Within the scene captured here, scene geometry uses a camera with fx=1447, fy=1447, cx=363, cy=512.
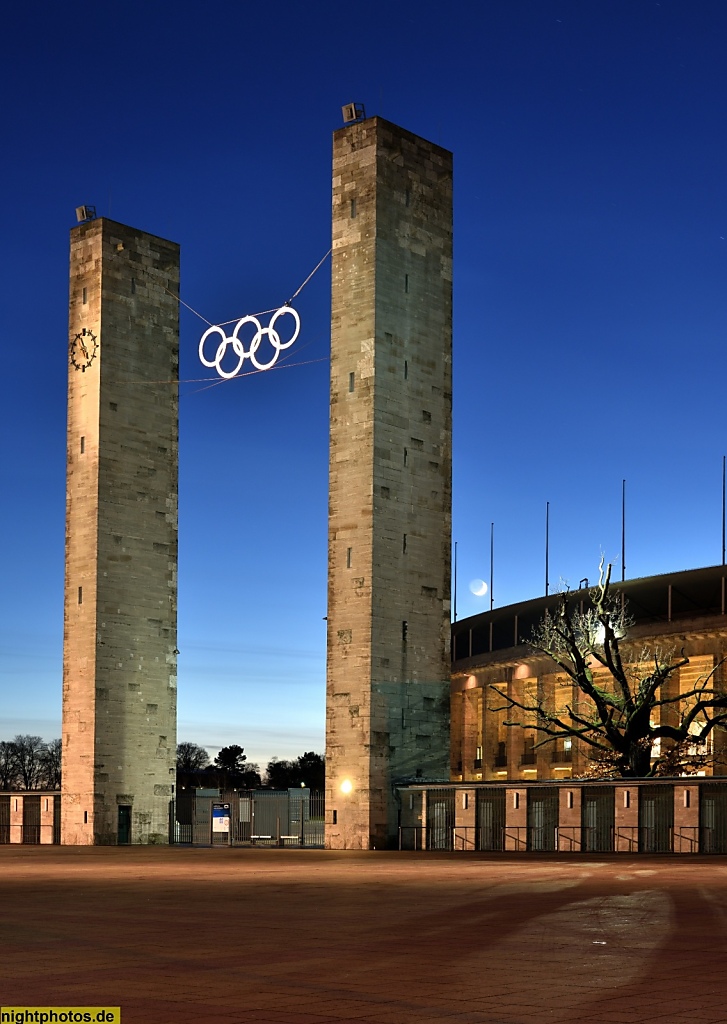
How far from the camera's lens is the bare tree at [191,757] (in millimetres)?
165337

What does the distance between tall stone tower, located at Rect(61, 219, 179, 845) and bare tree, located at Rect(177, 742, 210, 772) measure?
111 meters

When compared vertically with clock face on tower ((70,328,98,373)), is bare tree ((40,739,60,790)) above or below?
below

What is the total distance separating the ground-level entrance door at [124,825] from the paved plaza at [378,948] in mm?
29722

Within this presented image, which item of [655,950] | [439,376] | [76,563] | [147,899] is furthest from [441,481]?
[655,950]

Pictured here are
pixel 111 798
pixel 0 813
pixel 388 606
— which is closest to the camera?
pixel 388 606

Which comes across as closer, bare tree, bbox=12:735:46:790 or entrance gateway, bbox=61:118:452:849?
entrance gateway, bbox=61:118:452:849

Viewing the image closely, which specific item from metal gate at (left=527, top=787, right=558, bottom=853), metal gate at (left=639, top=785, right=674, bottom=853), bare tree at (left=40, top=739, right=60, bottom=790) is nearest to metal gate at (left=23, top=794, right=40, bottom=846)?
metal gate at (left=527, top=787, right=558, bottom=853)

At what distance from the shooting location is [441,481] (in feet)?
152

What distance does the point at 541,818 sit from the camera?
3875cm

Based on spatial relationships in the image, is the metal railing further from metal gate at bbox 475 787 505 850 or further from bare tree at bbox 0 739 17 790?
bare tree at bbox 0 739 17 790

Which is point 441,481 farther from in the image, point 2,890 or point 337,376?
point 2,890

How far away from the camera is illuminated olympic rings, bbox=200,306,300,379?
45.9m

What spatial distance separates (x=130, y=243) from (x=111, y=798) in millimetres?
20910

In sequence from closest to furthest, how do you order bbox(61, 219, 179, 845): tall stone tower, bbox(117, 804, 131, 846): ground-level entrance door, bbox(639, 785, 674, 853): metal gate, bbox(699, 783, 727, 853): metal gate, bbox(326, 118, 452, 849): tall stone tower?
1. bbox(699, 783, 727, 853): metal gate
2. bbox(639, 785, 674, 853): metal gate
3. bbox(326, 118, 452, 849): tall stone tower
4. bbox(61, 219, 179, 845): tall stone tower
5. bbox(117, 804, 131, 846): ground-level entrance door
